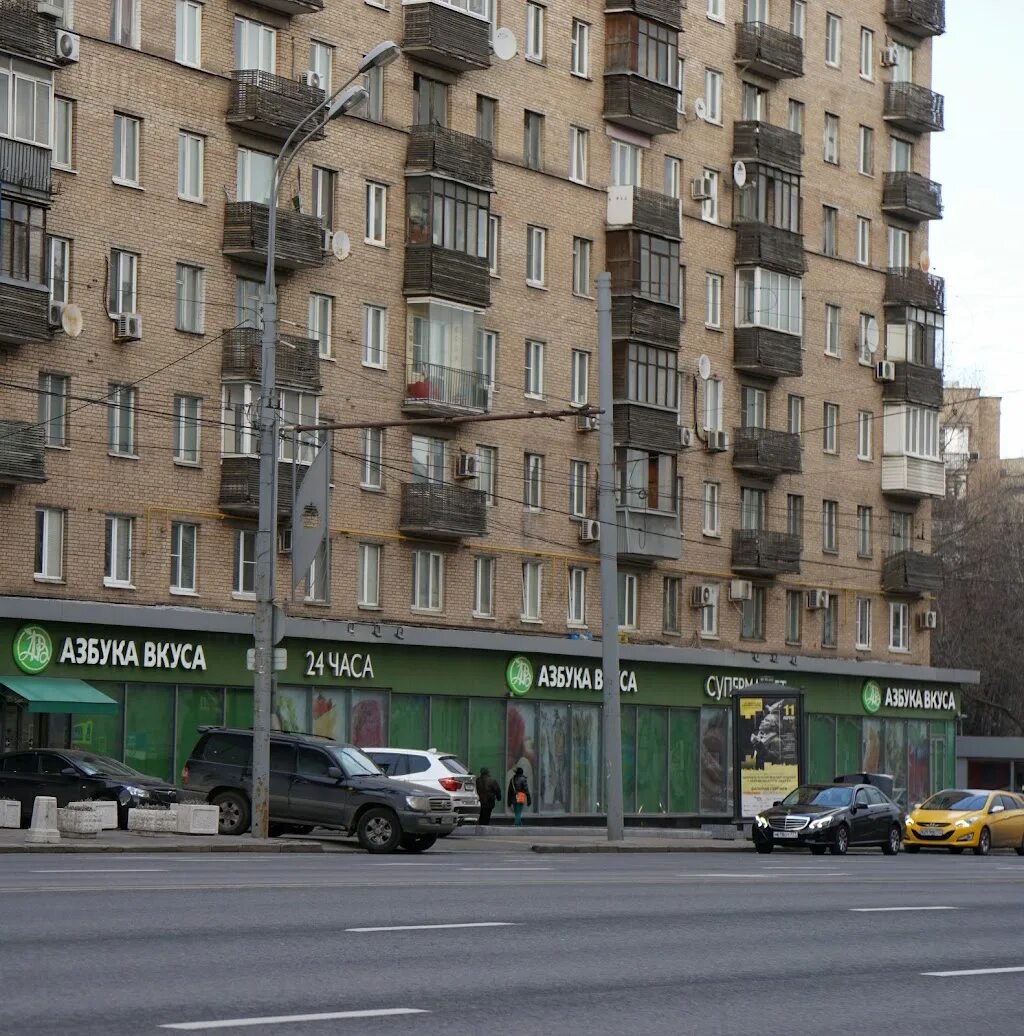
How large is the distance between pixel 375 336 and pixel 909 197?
22532mm

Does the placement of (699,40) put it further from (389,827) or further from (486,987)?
(486,987)

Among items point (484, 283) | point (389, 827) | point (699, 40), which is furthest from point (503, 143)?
point (389, 827)

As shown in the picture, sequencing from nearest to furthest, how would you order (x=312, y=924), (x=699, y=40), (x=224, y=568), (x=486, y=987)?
(x=486, y=987), (x=312, y=924), (x=224, y=568), (x=699, y=40)

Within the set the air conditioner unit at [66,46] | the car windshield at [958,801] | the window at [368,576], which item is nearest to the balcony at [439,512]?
the window at [368,576]

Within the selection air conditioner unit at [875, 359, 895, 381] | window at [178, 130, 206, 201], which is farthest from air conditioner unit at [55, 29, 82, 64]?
air conditioner unit at [875, 359, 895, 381]

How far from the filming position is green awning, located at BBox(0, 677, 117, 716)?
40.3m

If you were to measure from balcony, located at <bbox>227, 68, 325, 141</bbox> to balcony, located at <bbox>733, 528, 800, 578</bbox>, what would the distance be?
18.8 m

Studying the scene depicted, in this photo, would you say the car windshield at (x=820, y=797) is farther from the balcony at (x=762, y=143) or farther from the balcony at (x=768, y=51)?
the balcony at (x=768, y=51)

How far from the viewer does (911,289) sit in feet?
217

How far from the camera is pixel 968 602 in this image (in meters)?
86.1

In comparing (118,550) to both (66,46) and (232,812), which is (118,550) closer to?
(232,812)

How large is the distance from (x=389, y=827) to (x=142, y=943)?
807 inches

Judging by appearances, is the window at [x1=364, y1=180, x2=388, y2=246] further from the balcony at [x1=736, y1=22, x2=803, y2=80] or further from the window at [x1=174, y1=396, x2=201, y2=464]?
the balcony at [x1=736, y1=22, x2=803, y2=80]

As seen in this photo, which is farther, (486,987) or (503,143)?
(503,143)
